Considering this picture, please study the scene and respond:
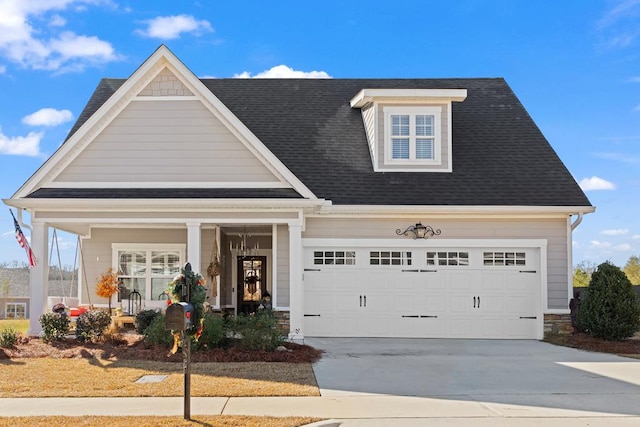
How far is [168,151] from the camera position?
16.2 metres

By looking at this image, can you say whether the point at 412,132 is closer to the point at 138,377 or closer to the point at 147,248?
the point at 147,248

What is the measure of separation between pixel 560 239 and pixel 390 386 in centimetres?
894

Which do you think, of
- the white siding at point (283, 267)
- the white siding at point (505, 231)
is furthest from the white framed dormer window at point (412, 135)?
the white siding at point (283, 267)

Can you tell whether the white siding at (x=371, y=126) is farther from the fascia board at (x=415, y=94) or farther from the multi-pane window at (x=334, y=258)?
the multi-pane window at (x=334, y=258)

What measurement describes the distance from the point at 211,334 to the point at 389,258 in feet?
19.8

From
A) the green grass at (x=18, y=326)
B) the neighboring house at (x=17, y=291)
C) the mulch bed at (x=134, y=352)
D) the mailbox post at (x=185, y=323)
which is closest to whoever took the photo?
the mailbox post at (x=185, y=323)

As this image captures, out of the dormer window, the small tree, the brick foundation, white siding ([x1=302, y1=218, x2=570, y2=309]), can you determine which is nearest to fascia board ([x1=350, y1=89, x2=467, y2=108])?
the dormer window

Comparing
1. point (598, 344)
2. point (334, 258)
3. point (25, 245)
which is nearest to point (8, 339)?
point (25, 245)

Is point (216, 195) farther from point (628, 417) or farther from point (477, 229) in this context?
point (628, 417)

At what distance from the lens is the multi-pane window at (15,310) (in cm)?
3616

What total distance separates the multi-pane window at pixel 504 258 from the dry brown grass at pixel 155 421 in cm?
1048

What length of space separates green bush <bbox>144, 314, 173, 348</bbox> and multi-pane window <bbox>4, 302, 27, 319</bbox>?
2569 centimetres

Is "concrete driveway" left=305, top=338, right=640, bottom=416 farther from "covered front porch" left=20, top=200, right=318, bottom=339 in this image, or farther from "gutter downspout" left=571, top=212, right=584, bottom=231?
"gutter downspout" left=571, top=212, right=584, bottom=231

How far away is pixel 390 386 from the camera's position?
1055cm
